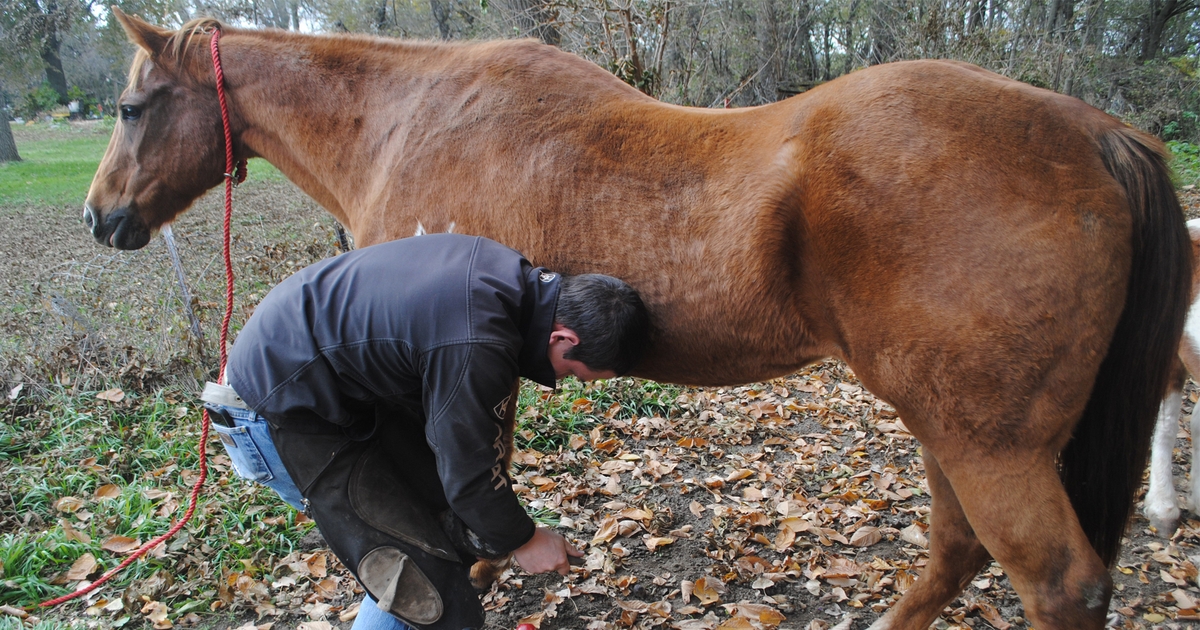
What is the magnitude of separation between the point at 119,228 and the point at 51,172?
15986 mm

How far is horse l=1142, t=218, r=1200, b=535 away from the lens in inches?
131

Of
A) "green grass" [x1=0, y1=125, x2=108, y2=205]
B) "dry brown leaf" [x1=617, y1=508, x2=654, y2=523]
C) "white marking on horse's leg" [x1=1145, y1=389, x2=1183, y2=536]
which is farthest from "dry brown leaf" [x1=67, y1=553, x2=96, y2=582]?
"green grass" [x1=0, y1=125, x2=108, y2=205]

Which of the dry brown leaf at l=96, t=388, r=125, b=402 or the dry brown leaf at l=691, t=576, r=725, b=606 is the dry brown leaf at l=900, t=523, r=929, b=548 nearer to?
the dry brown leaf at l=691, t=576, r=725, b=606

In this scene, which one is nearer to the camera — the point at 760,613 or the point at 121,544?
the point at 760,613

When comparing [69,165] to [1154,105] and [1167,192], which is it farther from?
[1154,105]

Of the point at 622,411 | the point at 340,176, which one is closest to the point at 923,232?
the point at 340,176

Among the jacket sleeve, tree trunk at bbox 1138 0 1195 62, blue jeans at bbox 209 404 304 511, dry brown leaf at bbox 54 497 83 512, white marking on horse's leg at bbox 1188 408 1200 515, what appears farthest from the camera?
tree trunk at bbox 1138 0 1195 62

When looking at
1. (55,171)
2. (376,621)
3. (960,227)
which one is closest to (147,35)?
(376,621)

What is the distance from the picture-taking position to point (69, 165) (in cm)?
1656

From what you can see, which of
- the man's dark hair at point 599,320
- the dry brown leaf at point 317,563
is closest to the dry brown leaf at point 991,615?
the man's dark hair at point 599,320

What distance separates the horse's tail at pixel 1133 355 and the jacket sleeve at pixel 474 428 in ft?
5.78

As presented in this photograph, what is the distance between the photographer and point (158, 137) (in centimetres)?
305

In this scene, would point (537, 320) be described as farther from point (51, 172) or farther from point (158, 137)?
point (51, 172)

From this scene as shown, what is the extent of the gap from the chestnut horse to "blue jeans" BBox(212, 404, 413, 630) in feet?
3.06
